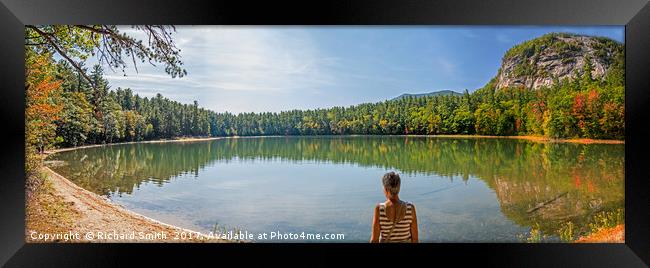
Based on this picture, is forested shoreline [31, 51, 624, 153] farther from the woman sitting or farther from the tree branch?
the woman sitting

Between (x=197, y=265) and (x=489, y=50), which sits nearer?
(x=197, y=265)

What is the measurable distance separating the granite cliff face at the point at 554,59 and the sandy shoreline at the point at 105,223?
4.12 metres

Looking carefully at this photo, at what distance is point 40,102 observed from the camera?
4.62 m

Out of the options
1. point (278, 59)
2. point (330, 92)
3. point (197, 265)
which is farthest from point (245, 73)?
point (197, 265)

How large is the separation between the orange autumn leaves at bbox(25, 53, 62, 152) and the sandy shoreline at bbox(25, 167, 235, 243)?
1.21 feet

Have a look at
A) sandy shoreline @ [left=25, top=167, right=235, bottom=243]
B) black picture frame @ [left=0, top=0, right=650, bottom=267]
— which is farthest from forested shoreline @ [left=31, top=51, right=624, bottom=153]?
black picture frame @ [left=0, top=0, right=650, bottom=267]

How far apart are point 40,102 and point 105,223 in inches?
57.6

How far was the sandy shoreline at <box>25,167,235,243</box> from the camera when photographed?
437 cm

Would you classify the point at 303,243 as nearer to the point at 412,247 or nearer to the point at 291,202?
the point at 412,247

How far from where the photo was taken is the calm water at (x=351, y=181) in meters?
5.04
